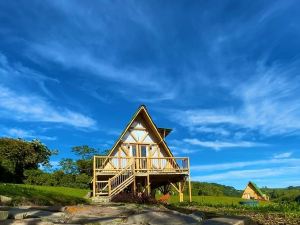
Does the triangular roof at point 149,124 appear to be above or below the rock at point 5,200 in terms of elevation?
above

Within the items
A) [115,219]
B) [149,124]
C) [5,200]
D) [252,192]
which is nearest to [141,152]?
[149,124]

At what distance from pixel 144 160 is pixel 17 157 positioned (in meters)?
18.3

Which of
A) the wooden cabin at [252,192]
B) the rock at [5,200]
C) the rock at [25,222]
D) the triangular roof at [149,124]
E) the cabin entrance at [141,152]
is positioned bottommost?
the rock at [25,222]

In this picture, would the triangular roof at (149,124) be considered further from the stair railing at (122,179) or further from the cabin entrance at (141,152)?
the stair railing at (122,179)

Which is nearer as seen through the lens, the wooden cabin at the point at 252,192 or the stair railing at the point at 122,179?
the stair railing at the point at 122,179

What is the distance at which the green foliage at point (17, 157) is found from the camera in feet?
128

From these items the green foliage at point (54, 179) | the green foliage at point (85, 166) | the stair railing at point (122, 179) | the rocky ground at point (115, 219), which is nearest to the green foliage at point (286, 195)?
the stair railing at point (122, 179)

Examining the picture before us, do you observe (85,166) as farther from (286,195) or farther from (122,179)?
(286,195)

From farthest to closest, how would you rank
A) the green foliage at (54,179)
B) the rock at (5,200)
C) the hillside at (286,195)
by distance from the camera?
the hillside at (286,195), the green foliage at (54,179), the rock at (5,200)

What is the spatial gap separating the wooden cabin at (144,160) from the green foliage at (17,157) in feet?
39.1

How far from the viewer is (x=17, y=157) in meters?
43.4

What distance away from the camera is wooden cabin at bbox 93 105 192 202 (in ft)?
97.1

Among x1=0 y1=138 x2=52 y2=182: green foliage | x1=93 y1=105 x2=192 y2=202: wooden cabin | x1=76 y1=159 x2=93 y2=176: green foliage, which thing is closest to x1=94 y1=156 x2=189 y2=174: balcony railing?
x1=93 y1=105 x2=192 y2=202: wooden cabin

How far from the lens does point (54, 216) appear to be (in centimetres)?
774
